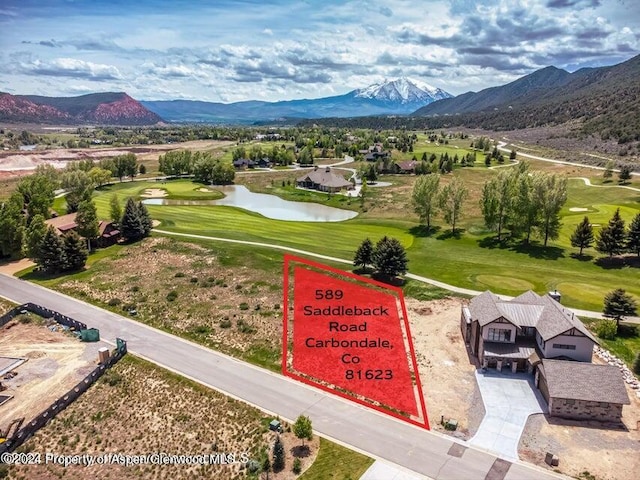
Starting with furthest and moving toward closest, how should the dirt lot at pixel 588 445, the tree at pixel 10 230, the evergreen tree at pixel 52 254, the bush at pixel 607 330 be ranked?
1. the tree at pixel 10 230
2. the evergreen tree at pixel 52 254
3. the bush at pixel 607 330
4. the dirt lot at pixel 588 445

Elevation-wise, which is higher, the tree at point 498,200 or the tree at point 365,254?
the tree at point 498,200

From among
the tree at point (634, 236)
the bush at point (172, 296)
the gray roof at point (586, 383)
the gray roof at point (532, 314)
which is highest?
the tree at point (634, 236)

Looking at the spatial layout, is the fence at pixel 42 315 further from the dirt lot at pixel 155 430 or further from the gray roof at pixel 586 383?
the gray roof at pixel 586 383

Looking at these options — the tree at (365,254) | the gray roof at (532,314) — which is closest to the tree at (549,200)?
the tree at (365,254)

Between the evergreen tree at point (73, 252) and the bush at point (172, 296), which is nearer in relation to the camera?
the bush at point (172, 296)

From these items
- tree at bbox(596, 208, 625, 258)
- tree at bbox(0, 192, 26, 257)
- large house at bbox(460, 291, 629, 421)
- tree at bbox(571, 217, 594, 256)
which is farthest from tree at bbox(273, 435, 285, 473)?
tree at bbox(0, 192, 26, 257)

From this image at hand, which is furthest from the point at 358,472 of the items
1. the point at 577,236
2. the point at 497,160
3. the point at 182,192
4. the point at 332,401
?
the point at 497,160

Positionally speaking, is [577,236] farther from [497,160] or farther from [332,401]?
[497,160]
